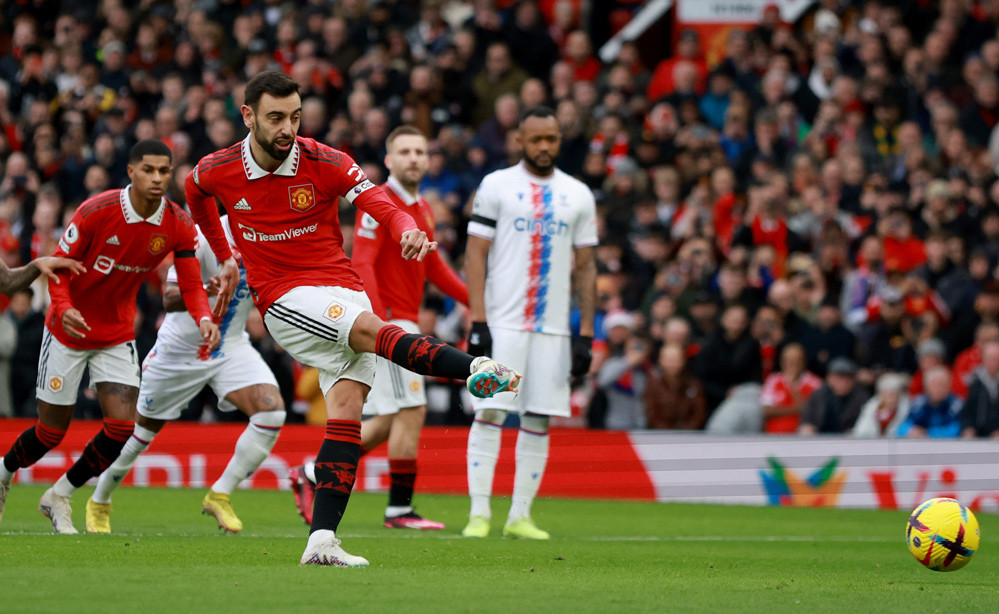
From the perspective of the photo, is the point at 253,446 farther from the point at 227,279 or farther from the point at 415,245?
the point at 415,245

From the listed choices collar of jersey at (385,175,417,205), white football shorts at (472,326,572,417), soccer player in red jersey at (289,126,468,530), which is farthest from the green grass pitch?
collar of jersey at (385,175,417,205)

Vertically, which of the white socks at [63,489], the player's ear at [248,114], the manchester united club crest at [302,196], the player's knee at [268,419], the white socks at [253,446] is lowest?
the white socks at [63,489]

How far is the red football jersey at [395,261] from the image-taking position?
31.3 feet

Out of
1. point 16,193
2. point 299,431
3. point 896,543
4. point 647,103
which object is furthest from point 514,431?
point 16,193

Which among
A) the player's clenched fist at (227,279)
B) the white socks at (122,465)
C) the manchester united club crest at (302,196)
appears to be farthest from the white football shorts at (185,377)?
the manchester united club crest at (302,196)

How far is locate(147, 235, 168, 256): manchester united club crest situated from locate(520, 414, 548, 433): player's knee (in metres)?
2.63

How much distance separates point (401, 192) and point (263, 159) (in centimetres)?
314

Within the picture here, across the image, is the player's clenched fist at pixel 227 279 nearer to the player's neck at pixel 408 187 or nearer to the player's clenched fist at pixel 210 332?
the player's clenched fist at pixel 210 332

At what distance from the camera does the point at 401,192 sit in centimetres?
977

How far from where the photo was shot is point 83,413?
1537 cm

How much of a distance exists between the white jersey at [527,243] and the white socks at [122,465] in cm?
242

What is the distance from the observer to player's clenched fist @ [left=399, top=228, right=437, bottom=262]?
20.2 feet

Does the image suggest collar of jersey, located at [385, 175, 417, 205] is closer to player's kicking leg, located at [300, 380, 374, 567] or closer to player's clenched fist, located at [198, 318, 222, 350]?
player's clenched fist, located at [198, 318, 222, 350]

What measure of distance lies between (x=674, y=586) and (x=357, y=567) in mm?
1426
